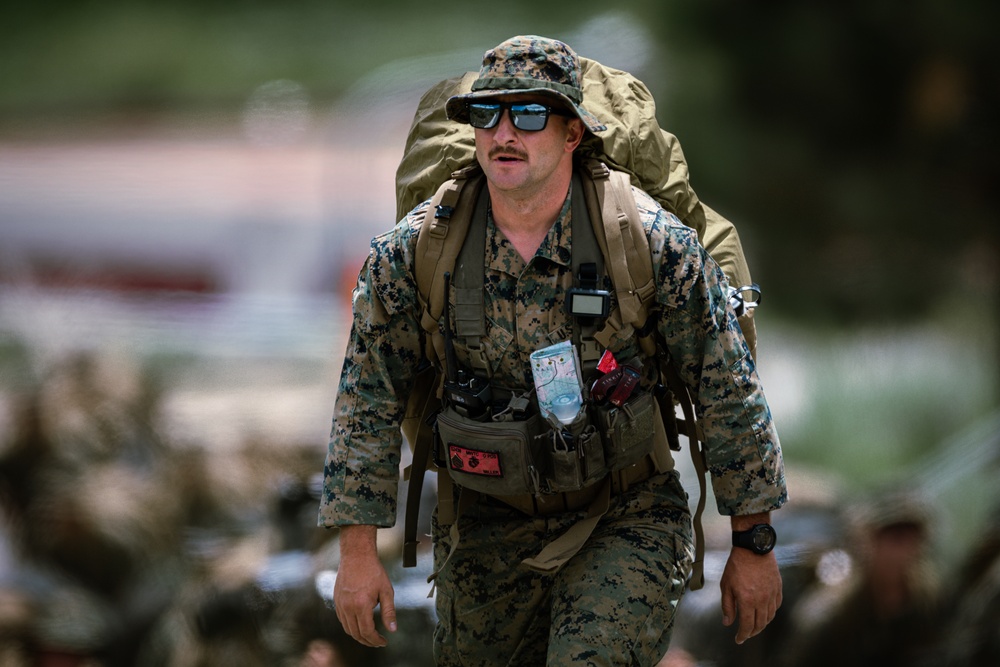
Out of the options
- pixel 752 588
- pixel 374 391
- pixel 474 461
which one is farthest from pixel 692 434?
pixel 374 391

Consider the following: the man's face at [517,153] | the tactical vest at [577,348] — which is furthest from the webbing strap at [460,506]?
the man's face at [517,153]

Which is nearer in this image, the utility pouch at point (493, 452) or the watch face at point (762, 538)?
the utility pouch at point (493, 452)

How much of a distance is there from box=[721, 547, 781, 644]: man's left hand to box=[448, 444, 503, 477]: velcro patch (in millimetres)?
729

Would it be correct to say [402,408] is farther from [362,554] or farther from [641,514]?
[641,514]

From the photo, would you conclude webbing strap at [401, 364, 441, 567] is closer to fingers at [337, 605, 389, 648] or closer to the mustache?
fingers at [337, 605, 389, 648]

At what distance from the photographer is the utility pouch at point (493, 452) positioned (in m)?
3.63

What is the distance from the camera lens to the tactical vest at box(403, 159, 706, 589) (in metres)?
3.67

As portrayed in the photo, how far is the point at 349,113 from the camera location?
7.20 m

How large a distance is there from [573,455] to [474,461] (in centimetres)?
27

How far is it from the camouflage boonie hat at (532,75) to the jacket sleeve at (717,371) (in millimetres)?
408

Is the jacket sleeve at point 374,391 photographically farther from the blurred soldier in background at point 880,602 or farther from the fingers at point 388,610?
the blurred soldier in background at point 880,602

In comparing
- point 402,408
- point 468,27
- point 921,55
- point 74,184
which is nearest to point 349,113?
point 468,27

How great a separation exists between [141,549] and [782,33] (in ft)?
13.9

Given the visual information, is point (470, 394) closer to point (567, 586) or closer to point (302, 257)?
point (567, 586)
